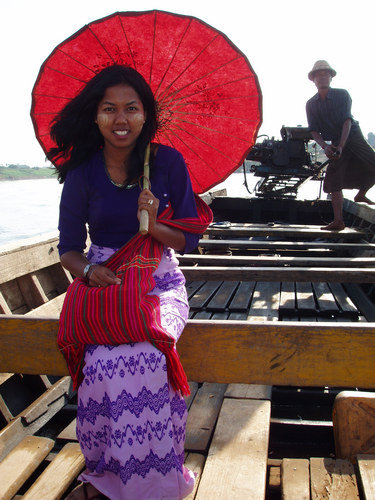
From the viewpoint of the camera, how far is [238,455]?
6.19ft

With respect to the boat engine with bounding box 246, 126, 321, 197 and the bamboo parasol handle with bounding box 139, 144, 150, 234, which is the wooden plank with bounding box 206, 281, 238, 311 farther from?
the boat engine with bounding box 246, 126, 321, 197

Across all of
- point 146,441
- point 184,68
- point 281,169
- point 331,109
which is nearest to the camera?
point 146,441

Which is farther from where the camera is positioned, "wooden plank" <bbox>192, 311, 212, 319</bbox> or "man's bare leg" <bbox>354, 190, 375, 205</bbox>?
"man's bare leg" <bbox>354, 190, 375, 205</bbox>

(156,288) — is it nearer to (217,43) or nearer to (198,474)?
(198,474)

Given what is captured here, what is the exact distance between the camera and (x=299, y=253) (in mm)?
6551

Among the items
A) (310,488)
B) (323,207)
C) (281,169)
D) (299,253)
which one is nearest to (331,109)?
(299,253)

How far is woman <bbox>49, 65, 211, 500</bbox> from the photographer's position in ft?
5.24

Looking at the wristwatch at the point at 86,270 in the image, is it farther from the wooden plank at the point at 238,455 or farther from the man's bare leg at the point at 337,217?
the man's bare leg at the point at 337,217

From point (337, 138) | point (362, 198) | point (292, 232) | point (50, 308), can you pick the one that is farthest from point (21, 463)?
point (362, 198)

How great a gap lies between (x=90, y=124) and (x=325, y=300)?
291 centimetres

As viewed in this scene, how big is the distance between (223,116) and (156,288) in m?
0.92

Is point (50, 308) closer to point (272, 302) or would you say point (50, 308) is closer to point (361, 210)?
point (272, 302)

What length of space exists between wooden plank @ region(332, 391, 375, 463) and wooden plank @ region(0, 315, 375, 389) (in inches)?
2.0

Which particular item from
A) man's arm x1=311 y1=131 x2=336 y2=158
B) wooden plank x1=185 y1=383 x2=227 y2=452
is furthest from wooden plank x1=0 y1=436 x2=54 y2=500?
man's arm x1=311 y1=131 x2=336 y2=158
